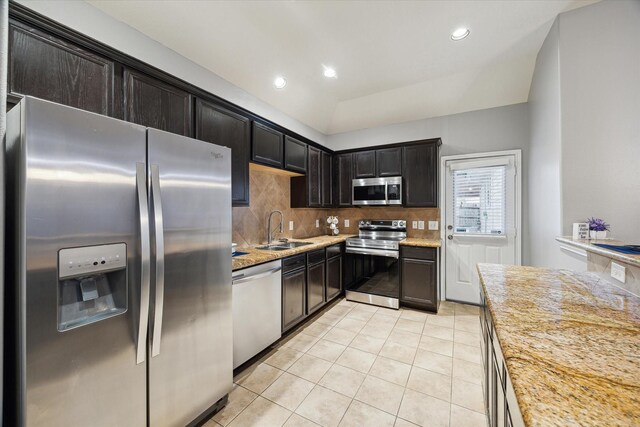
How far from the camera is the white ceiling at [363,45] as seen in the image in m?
1.98

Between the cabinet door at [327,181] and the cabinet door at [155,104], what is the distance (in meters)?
2.30

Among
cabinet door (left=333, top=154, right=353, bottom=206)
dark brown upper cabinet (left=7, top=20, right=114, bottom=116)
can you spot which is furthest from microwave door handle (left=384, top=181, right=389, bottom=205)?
dark brown upper cabinet (left=7, top=20, right=114, bottom=116)

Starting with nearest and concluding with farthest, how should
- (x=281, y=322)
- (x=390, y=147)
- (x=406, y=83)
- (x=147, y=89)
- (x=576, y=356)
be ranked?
(x=576, y=356), (x=147, y=89), (x=281, y=322), (x=406, y=83), (x=390, y=147)

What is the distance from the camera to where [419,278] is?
130 inches

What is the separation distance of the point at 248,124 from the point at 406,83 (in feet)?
7.00

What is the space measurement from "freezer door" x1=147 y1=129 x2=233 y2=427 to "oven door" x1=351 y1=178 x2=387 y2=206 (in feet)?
8.51

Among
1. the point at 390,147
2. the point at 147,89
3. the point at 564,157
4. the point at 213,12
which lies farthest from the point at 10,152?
the point at 390,147

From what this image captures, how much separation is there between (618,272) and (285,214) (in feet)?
10.4

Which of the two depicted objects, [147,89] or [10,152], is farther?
[147,89]

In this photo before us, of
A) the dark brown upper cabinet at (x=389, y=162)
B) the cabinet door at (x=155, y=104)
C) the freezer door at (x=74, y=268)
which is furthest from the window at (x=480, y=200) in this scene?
the freezer door at (x=74, y=268)

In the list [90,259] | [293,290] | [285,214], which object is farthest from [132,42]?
[293,290]

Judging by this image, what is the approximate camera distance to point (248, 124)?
8.58ft

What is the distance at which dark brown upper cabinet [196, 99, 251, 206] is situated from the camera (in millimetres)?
2178

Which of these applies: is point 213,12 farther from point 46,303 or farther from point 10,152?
point 46,303
